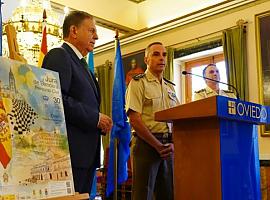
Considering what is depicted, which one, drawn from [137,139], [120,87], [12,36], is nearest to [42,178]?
[12,36]

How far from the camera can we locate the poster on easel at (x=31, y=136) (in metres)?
1.06

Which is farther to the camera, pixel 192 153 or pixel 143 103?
pixel 143 103

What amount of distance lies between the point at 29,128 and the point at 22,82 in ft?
0.48

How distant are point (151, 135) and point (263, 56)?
254cm

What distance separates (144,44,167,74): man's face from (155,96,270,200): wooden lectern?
67 centimetres

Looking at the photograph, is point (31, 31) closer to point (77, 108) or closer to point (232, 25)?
point (232, 25)

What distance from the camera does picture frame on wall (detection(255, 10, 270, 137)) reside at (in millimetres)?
4168

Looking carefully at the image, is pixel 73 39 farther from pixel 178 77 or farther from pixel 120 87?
pixel 178 77

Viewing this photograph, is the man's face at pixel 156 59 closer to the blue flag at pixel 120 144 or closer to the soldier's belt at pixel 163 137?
the soldier's belt at pixel 163 137

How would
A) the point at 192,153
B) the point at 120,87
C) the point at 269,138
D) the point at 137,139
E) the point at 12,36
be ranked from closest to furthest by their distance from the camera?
the point at 12,36 < the point at 192,153 < the point at 137,139 < the point at 120,87 < the point at 269,138

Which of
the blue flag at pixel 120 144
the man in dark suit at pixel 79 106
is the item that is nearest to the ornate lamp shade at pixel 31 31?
the blue flag at pixel 120 144

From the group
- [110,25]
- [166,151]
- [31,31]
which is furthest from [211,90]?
[110,25]

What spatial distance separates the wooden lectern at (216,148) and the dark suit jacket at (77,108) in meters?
0.36

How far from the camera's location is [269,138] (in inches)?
161
